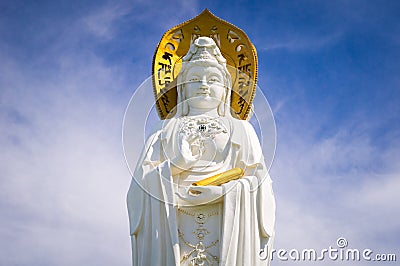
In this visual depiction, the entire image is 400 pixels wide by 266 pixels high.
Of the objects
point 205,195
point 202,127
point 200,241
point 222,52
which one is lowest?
point 200,241

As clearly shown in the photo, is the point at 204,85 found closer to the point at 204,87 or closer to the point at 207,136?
the point at 204,87

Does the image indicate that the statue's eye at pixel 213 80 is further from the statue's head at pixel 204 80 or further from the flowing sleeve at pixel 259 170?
the flowing sleeve at pixel 259 170

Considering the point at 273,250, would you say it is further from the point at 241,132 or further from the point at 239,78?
the point at 239,78

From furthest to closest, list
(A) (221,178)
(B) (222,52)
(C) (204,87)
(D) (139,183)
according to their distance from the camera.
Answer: (B) (222,52) < (C) (204,87) < (D) (139,183) < (A) (221,178)

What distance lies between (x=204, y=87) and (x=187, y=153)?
44.7 inches

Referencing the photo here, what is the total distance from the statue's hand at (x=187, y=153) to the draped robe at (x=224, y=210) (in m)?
0.13

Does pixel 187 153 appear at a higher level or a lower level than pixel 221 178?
higher

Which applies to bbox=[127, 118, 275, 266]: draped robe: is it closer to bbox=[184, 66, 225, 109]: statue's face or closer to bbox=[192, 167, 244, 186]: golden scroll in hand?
bbox=[192, 167, 244, 186]: golden scroll in hand

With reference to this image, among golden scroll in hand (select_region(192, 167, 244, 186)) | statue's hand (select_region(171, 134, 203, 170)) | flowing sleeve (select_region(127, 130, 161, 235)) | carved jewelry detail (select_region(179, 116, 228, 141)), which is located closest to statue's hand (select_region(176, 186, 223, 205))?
golden scroll in hand (select_region(192, 167, 244, 186))

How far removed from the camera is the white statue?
884cm

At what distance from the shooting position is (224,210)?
8.95m

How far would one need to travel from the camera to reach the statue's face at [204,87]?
10125mm

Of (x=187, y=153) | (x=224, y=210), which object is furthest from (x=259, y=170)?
(x=187, y=153)

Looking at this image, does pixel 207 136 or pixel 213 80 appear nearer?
pixel 207 136
